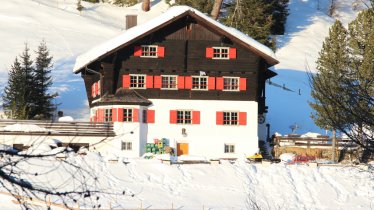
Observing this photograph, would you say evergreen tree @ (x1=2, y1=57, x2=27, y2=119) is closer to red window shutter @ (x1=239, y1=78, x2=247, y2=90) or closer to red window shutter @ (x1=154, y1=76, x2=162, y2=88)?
red window shutter @ (x1=154, y1=76, x2=162, y2=88)

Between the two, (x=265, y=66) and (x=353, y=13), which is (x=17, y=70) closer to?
(x=265, y=66)

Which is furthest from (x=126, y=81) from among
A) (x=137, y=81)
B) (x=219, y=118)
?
(x=219, y=118)

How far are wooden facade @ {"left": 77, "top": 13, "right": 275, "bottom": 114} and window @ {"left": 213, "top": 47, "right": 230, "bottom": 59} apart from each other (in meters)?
0.16

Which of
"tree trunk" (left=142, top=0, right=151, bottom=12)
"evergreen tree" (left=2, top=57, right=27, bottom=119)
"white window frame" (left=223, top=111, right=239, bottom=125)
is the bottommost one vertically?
"white window frame" (left=223, top=111, right=239, bottom=125)

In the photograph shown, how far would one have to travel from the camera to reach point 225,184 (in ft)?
110

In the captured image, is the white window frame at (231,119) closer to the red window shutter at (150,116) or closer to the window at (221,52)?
the window at (221,52)

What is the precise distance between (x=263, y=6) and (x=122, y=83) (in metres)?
33.2

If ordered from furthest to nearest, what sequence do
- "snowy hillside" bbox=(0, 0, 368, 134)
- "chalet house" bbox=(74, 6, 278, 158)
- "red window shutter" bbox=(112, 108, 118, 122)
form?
"snowy hillside" bbox=(0, 0, 368, 134) < "chalet house" bbox=(74, 6, 278, 158) < "red window shutter" bbox=(112, 108, 118, 122)

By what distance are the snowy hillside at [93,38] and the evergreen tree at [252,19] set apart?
3.79m

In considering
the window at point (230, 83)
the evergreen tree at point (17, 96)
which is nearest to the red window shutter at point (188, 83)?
the window at point (230, 83)

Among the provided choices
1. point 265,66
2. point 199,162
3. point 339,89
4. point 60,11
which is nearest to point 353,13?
point 60,11

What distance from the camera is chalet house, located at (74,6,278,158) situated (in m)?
39.7

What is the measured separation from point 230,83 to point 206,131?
2767mm

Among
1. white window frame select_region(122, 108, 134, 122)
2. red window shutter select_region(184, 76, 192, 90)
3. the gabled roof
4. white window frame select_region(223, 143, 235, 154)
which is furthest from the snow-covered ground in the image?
the gabled roof
